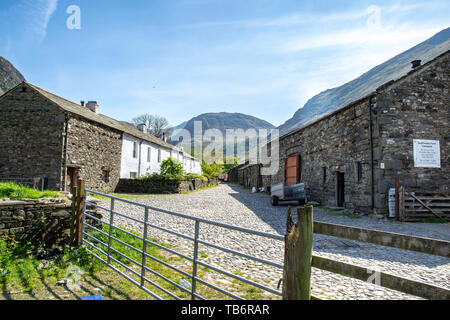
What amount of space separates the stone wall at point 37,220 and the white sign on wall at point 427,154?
40.7 feet

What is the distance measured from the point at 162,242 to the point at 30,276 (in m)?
2.61

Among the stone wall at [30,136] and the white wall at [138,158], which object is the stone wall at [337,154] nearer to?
the white wall at [138,158]

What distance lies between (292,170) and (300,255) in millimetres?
18279

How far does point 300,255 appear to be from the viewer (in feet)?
7.06

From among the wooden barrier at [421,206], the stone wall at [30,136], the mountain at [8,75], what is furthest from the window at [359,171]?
the mountain at [8,75]

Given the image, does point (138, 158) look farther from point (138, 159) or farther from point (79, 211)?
point (79, 211)

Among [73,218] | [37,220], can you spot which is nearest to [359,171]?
[73,218]

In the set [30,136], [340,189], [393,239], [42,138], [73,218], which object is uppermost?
[30,136]

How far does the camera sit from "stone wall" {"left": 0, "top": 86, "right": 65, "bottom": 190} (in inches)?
653

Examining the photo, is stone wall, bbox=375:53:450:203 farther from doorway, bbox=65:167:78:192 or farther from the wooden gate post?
doorway, bbox=65:167:78:192

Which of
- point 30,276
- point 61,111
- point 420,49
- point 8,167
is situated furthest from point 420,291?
point 420,49

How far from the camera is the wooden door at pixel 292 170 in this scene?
62.1ft

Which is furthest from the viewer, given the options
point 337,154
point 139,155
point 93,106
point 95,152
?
point 139,155

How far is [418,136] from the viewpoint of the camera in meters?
11.4
